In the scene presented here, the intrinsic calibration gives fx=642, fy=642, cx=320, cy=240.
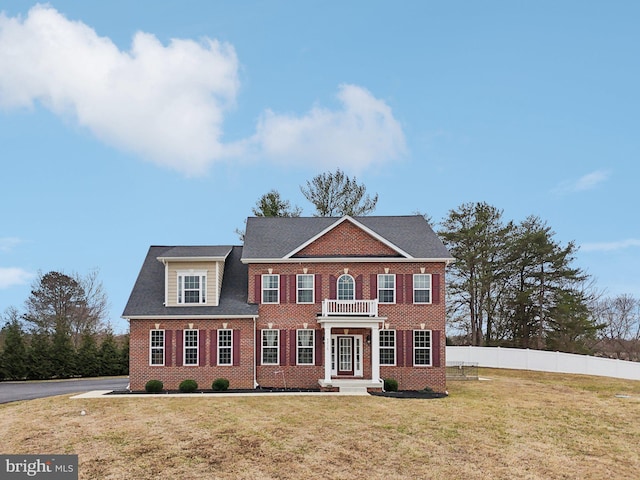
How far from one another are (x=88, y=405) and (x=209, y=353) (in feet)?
20.6

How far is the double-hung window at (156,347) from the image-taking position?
97.6 feet

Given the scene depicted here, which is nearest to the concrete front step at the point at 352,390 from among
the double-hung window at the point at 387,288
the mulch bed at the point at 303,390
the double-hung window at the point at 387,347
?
the mulch bed at the point at 303,390

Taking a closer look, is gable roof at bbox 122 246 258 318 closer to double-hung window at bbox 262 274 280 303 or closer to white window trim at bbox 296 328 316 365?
double-hung window at bbox 262 274 280 303

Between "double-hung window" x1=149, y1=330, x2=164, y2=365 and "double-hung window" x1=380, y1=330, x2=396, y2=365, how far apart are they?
10.3 meters

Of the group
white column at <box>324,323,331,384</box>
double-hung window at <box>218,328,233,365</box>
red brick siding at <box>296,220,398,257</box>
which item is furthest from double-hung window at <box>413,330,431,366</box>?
double-hung window at <box>218,328,233,365</box>

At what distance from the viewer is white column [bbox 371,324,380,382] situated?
1146 inches

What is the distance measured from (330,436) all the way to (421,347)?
1147 centimetres

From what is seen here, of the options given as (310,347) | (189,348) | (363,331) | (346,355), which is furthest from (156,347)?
(363,331)

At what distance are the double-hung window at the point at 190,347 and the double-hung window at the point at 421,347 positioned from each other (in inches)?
402

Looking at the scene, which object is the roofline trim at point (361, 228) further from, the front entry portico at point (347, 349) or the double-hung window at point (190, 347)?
the double-hung window at point (190, 347)

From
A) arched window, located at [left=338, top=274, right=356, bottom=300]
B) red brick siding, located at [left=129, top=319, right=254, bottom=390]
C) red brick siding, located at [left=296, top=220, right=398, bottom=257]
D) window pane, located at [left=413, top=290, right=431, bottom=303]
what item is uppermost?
red brick siding, located at [left=296, top=220, right=398, bottom=257]

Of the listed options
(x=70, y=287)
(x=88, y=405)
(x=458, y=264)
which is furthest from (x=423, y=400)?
(x=70, y=287)

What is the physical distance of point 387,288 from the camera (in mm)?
30453

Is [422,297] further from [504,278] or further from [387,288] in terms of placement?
[504,278]
